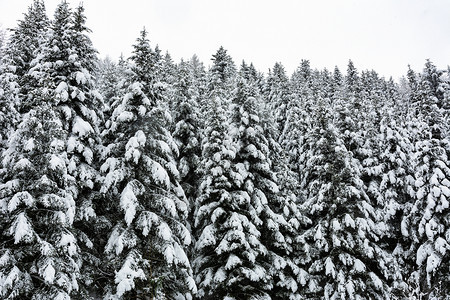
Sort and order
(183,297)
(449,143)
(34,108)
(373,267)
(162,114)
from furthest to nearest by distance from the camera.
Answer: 1. (449,143)
2. (373,267)
3. (162,114)
4. (183,297)
5. (34,108)

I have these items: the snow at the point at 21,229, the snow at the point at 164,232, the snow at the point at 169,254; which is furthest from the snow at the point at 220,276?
the snow at the point at 21,229

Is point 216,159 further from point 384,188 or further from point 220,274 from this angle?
point 384,188

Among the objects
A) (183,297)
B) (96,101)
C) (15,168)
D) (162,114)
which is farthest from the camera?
(96,101)

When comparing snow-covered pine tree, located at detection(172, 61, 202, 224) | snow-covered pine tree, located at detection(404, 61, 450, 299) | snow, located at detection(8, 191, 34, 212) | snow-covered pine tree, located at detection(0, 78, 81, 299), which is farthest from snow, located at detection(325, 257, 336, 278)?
snow, located at detection(8, 191, 34, 212)

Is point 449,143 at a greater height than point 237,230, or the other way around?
point 449,143

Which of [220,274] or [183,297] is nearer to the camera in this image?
[183,297]

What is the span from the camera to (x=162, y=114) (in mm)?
17688

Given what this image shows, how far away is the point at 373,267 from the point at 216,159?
1152 centimetres

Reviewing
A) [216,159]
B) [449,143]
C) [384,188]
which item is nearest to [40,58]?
[216,159]

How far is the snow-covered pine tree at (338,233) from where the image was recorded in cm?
1984

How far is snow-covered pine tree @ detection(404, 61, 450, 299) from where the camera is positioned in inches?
864

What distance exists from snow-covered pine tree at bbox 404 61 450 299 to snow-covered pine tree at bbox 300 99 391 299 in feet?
10.3

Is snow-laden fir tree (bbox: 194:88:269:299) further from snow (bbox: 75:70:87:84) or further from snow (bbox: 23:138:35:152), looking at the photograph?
snow (bbox: 23:138:35:152)

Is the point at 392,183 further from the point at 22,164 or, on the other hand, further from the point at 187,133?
the point at 22,164
